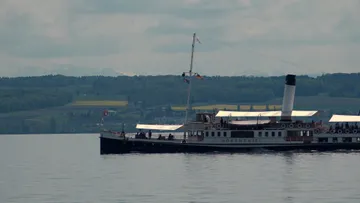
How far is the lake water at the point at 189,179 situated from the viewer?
97250mm

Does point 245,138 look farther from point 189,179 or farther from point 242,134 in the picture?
point 189,179

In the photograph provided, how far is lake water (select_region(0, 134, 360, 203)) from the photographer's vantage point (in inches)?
3829

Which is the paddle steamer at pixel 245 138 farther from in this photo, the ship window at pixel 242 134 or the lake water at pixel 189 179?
the lake water at pixel 189 179

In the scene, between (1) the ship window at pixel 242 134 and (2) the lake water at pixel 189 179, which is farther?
(1) the ship window at pixel 242 134

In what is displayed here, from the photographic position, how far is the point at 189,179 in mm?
114812

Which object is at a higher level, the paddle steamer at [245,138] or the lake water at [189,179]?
the paddle steamer at [245,138]

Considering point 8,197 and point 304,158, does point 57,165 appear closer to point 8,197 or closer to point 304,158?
point 304,158

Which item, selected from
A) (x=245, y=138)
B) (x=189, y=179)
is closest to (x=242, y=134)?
(x=245, y=138)

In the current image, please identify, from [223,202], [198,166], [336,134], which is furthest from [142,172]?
[336,134]

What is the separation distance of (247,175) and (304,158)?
28350 millimetres

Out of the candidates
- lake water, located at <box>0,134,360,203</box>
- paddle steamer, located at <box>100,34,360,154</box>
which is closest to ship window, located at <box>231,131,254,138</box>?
paddle steamer, located at <box>100,34,360,154</box>

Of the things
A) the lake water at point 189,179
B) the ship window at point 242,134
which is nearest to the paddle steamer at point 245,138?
the ship window at point 242,134

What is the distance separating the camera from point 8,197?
9988 cm

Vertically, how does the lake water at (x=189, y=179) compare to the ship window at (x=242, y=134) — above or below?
below
